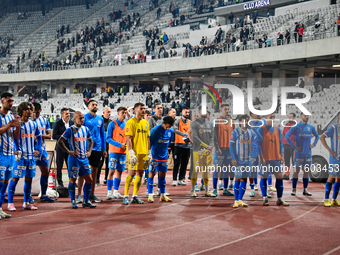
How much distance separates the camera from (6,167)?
7242 mm

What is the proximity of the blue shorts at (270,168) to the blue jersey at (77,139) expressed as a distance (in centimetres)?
374

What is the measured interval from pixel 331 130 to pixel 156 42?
116 feet

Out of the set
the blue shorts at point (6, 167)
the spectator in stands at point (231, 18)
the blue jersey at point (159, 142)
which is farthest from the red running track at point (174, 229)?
the spectator in stands at point (231, 18)

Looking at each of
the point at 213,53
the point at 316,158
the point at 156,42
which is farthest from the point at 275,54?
the point at 316,158

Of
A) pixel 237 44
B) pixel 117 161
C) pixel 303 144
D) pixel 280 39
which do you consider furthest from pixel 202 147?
pixel 237 44

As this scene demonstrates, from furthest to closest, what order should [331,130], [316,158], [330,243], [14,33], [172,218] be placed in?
[14,33] → [316,158] → [331,130] → [172,218] → [330,243]

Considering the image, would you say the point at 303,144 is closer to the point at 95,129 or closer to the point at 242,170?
the point at 242,170

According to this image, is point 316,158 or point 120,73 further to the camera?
point 120,73

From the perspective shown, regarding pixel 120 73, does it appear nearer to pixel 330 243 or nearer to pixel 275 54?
pixel 275 54

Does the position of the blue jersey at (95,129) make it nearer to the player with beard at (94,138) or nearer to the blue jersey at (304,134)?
the player with beard at (94,138)

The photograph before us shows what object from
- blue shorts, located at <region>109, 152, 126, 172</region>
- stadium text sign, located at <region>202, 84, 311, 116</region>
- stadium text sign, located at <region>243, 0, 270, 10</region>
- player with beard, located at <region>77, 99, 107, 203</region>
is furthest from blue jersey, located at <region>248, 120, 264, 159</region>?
stadium text sign, located at <region>243, 0, 270, 10</region>

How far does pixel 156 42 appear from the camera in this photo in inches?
1694

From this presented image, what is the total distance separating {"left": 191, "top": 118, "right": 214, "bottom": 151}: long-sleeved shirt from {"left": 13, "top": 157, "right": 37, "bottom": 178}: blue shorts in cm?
379

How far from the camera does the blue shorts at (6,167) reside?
23.6 feet
